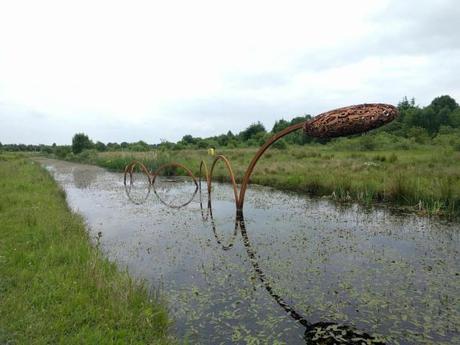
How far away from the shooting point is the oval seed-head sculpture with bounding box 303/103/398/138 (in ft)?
18.2

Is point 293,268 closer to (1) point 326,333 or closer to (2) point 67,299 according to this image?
(1) point 326,333

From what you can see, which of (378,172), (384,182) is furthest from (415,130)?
(384,182)

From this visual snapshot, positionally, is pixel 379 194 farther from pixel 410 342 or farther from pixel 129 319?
pixel 129 319

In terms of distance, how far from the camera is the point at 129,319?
4.07m

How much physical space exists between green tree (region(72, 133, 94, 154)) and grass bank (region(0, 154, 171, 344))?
52139mm

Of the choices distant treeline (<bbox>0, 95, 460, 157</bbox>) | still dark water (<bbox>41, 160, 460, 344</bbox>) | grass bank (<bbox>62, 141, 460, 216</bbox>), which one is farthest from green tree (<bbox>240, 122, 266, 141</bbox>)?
still dark water (<bbox>41, 160, 460, 344</bbox>)

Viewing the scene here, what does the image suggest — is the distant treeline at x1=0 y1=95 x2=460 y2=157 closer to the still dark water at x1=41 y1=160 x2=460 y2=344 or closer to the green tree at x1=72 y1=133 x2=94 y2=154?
the green tree at x1=72 y1=133 x2=94 y2=154

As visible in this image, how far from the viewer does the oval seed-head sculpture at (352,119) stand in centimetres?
553

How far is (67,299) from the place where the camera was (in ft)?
14.5

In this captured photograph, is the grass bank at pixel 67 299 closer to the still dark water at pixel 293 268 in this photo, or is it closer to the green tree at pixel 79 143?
the still dark water at pixel 293 268

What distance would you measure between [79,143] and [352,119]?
183 feet

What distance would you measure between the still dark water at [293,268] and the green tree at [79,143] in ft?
156

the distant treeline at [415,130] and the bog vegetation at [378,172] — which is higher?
the distant treeline at [415,130]

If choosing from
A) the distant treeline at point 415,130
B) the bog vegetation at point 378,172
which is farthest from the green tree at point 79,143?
the bog vegetation at point 378,172
